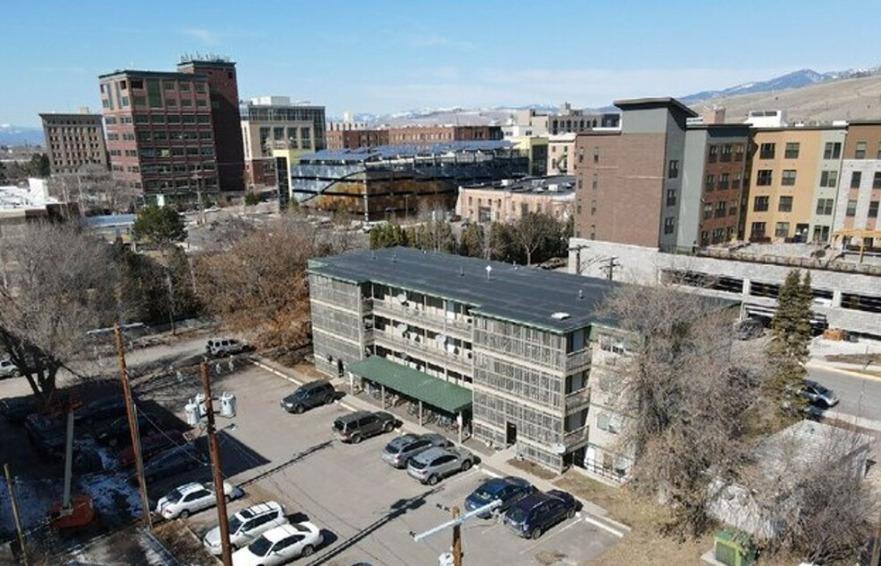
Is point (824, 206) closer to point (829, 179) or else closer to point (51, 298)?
point (829, 179)

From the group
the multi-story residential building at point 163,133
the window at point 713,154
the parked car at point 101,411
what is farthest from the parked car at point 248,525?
the multi-story residential building at point 163,133

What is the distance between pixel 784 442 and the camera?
23812mm

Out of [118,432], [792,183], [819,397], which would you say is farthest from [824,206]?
[118,432]

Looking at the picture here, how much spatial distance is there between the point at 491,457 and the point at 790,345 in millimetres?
16663

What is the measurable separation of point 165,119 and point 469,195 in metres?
67.9

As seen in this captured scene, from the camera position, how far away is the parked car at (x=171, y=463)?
29.0 m

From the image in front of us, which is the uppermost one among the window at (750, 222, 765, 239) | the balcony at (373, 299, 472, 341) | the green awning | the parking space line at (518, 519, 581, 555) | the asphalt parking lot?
the window at (750, 222, 765, 239)

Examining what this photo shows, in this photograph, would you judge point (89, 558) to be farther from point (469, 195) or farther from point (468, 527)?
point (469, 195)

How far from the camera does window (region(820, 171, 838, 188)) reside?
5544 centimetres

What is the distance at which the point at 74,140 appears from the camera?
594ft

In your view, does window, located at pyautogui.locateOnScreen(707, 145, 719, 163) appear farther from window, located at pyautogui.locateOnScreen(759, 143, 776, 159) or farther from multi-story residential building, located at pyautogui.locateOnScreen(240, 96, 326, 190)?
multi-story residential building, located at pyautogui.locateOnScreen(240, 96, 326, 190)

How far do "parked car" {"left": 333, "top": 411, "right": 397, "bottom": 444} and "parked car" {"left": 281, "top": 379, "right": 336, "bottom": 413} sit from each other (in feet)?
13.0

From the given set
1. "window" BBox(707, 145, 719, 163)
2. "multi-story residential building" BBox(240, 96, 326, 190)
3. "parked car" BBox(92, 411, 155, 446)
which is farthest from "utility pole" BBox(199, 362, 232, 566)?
"multi-story residential building" BBox(240, 96, 326, 190)

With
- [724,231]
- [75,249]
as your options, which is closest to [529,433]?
[75,249]
